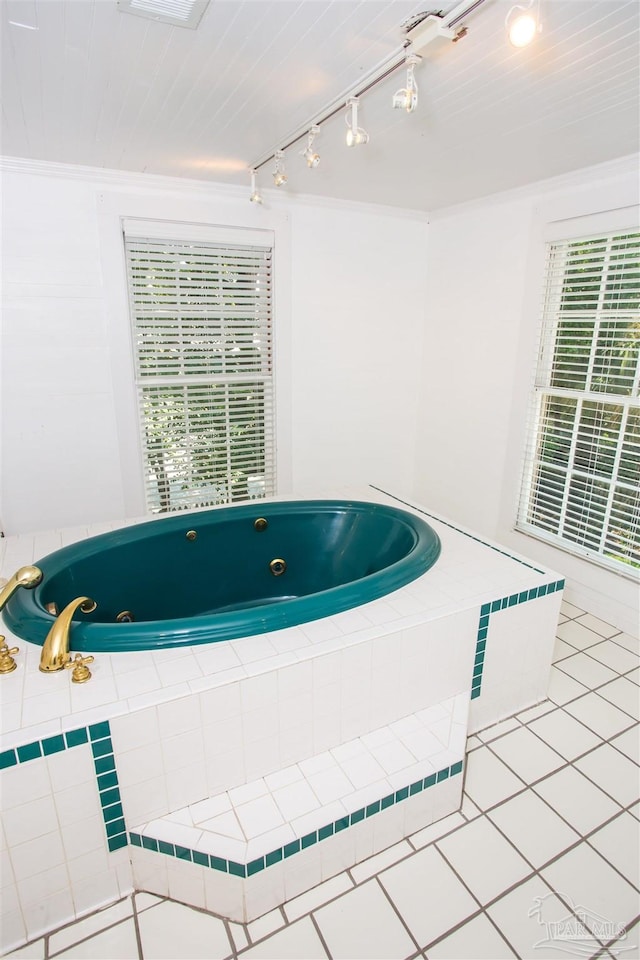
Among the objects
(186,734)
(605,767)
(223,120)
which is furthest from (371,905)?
(223,120)

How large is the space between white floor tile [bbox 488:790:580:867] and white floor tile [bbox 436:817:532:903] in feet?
0.11

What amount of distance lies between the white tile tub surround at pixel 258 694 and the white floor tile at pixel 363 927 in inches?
4.4

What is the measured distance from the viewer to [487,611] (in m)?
1.80

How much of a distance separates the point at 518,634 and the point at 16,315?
2.67 meters

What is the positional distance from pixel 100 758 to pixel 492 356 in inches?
112

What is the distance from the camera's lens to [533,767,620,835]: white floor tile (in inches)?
62.7

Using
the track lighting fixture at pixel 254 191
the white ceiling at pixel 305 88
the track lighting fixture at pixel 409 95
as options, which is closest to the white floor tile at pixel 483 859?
the track lighting fixture at pixel 409 95

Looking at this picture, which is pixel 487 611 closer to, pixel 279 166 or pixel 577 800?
pixel 577 800

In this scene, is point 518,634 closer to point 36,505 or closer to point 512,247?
point 512,247

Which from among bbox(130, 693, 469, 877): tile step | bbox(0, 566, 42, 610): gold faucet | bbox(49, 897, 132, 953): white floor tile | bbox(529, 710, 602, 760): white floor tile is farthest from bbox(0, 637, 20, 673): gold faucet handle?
bbox(529, 710, 602, 760): white floor tile

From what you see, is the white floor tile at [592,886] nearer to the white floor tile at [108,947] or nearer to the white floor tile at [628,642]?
the white floor tile at [108,947]

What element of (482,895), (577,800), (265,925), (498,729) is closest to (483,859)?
(482,895)

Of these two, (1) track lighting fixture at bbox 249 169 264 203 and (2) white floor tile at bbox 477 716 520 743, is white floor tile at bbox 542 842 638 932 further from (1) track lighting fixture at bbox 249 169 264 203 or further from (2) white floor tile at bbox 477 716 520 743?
(1) track lighting fixture at bbox 249 169 264 203

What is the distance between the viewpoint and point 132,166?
2.42 m
